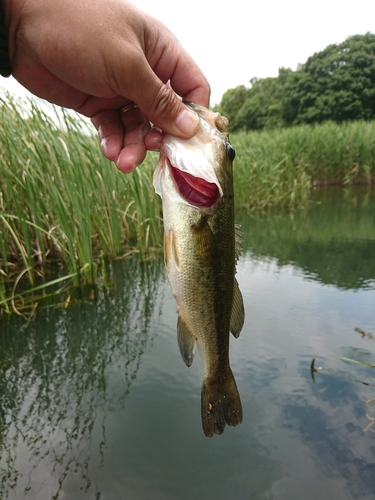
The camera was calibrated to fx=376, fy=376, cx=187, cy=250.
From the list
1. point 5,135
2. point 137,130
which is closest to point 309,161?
point 5,135

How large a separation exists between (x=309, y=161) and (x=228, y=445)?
1158 cm

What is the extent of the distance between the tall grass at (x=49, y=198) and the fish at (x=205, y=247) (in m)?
2.14

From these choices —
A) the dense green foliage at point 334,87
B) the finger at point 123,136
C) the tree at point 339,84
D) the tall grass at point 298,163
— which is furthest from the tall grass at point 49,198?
the tree at point 339,84

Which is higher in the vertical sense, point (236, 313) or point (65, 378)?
point (236, 313)

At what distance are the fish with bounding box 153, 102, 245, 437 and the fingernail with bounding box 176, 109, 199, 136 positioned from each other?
4cm

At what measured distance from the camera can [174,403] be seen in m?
2.27

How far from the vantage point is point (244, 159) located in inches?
362

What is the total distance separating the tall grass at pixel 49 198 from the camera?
3525 mm

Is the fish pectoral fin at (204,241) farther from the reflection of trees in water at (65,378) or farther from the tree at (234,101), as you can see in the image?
the tree at (234,101)

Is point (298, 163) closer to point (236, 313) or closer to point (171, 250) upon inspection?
point (236, 313)

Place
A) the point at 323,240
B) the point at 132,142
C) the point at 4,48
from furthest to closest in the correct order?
the point at 323,240 < the point at 132,142 < the point at 4,48

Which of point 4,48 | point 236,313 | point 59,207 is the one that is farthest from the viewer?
point 59,207

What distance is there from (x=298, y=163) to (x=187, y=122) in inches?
434

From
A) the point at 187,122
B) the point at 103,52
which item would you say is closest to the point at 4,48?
the point at 103,52
